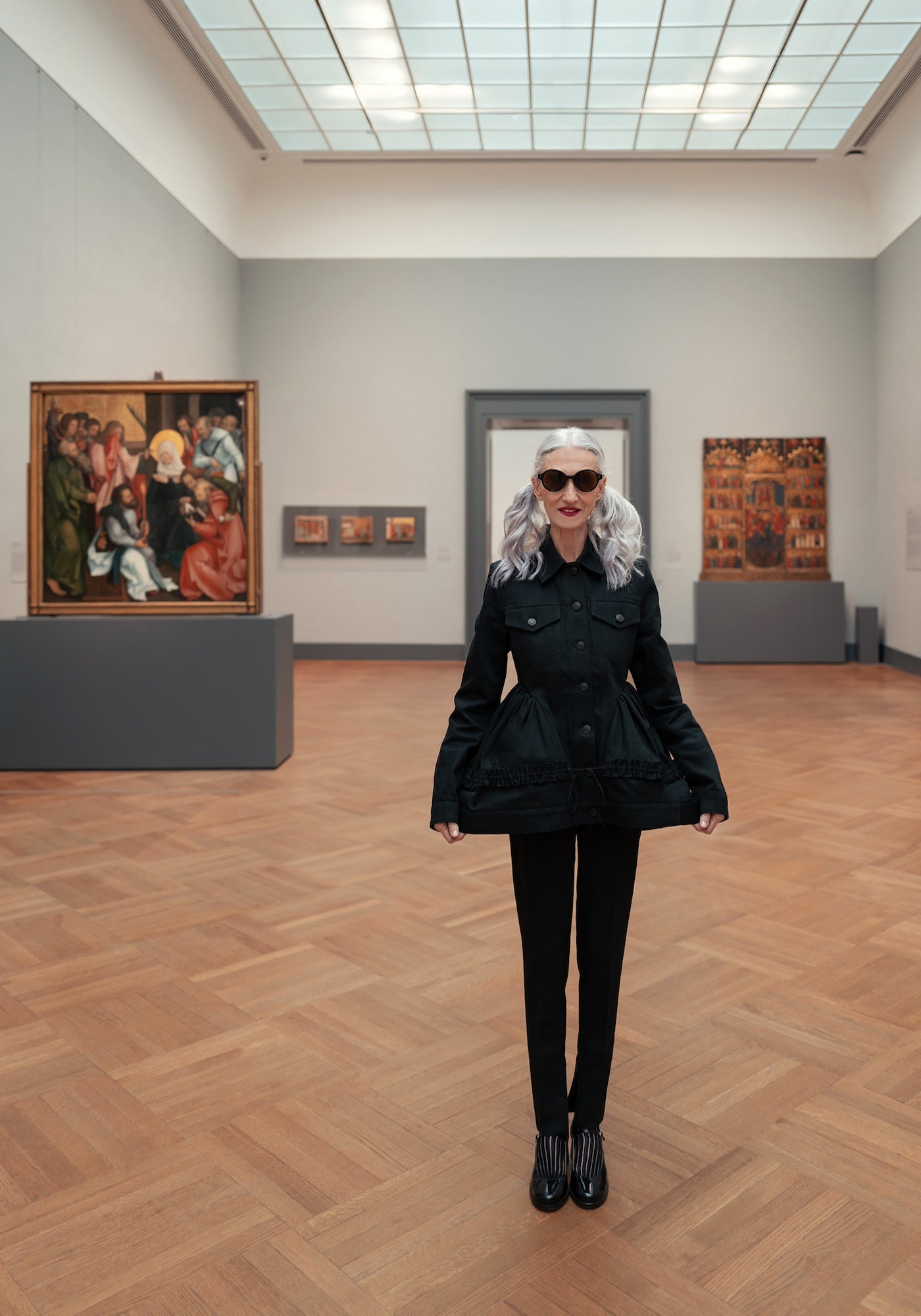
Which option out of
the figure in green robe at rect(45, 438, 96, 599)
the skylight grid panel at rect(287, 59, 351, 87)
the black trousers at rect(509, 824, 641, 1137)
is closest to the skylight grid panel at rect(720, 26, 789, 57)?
the skylight grid panel at rect(287, 59, 351, 87)

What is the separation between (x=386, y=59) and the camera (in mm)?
13594

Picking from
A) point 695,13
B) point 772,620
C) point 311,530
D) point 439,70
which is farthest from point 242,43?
point 772,620

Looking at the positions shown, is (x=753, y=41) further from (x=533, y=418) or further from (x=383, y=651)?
(x=383, y=651)

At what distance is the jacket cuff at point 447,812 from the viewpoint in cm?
268

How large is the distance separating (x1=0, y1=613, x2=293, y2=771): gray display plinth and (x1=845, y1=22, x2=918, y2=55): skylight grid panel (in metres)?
10.8

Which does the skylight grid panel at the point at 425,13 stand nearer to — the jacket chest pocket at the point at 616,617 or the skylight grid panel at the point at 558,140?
the skylight grid panel at the point at 558,140

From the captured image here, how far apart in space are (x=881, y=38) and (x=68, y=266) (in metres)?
10.3

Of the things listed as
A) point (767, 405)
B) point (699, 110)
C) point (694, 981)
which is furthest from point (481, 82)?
point (694, 981)

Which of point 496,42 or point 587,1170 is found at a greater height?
point 496,42

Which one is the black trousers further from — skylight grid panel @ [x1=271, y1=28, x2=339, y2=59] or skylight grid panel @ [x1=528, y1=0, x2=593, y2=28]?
skylight grid panel @ [x1=271, y1=28, x2=339, y2=59]

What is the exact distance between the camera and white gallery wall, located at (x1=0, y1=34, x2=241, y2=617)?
10.2m

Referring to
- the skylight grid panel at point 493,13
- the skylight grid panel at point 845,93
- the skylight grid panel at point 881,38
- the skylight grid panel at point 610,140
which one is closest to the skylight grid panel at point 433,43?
the skylight grid panel at point 493,13

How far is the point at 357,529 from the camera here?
59.5 ft

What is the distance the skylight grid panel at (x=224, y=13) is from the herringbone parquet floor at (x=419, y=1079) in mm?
10274
